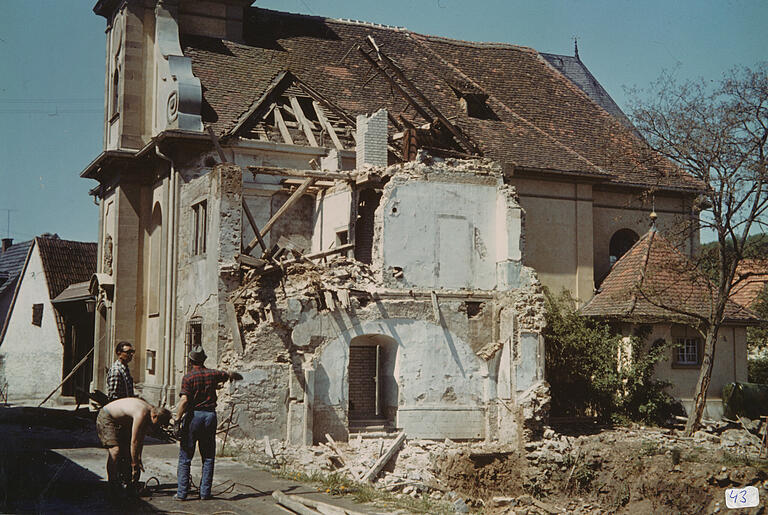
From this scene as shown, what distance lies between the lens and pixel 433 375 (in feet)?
64.7

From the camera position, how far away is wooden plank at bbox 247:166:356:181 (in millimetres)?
19469

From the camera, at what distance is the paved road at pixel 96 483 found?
9.80 meters

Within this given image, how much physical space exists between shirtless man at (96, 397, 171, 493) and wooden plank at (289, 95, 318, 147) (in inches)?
548

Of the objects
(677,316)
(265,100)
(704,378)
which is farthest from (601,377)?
(265,100)

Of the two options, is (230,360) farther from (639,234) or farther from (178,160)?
(639,234)

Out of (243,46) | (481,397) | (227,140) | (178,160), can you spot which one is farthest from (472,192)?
(243,46)

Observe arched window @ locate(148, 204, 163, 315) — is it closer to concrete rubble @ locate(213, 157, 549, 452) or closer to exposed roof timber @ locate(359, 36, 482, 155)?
concrete rubble @ locate(213, 157, 549, 452)

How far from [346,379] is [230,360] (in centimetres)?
269

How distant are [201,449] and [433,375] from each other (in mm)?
9987

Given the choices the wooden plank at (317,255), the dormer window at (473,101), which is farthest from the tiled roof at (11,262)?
the wooden plank at (317,255)

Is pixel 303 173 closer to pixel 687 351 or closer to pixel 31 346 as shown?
pixel 687 351

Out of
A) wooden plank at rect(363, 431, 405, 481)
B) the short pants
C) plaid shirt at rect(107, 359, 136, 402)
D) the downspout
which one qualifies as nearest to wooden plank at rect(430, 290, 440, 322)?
wooden plank at rect(363, 431, 405, 481)

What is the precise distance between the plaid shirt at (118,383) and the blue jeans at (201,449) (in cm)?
93

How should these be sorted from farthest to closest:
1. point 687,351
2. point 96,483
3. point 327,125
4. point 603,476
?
point 687,351, point 327,125, point 603,476, point 96,483
